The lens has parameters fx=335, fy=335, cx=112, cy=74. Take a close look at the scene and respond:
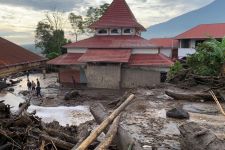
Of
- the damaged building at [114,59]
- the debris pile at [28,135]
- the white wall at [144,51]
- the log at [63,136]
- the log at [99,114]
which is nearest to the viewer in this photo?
the debris pile at [28,135]

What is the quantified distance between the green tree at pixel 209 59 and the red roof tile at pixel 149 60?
12.0m

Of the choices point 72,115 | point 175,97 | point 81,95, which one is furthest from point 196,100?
point 81,95

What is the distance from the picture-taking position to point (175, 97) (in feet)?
41.3

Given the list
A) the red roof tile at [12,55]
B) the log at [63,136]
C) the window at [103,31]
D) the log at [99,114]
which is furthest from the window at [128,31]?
the log at [63,136]

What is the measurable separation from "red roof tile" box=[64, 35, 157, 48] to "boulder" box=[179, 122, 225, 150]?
76.6 ft

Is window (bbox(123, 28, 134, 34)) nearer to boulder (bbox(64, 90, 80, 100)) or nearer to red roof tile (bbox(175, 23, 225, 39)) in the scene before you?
red roof tile (bbox(175, 23, 225, 39))

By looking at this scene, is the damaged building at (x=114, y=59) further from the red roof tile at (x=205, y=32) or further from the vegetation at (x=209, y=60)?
the vegetation at (x=209, y=60)

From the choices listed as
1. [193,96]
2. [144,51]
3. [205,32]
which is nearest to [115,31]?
[144,51]

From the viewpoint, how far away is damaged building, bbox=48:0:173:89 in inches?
1120

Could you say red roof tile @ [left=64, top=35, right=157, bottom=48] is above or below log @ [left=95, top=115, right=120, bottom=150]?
above

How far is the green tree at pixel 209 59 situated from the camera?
569 inches

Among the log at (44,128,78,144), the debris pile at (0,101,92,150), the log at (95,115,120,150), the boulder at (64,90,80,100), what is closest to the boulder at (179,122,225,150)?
the log at (95,115,120,150)

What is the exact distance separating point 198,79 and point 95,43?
18.1 meters

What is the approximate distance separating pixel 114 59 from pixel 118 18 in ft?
23.8
